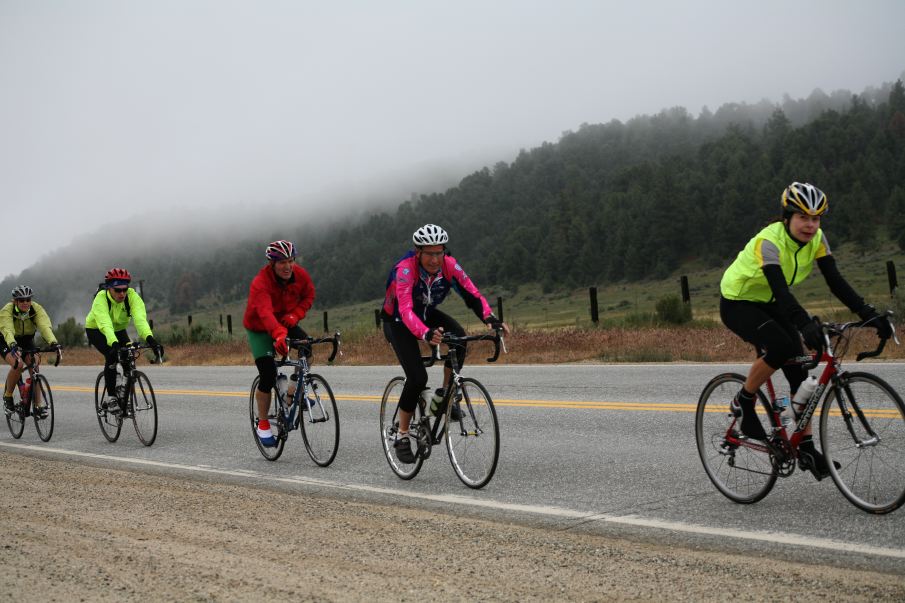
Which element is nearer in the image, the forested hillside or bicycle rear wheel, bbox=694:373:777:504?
bicycle rear wheel, bbox=694:373:777:504

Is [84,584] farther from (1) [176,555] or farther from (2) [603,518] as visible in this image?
(2) [603,518]

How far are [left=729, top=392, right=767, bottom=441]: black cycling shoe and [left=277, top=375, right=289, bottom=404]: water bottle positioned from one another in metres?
4.73

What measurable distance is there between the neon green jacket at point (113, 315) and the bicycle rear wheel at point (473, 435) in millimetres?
4775

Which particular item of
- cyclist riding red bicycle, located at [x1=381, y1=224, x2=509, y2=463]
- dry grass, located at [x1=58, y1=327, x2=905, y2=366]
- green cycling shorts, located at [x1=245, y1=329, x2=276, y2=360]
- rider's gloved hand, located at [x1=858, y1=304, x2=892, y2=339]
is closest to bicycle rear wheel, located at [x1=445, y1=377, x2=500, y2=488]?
cyclist riding red bicycle, located at [x1=381, y1=224, x2=509, y2=463]

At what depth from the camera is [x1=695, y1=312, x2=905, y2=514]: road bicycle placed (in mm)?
5453

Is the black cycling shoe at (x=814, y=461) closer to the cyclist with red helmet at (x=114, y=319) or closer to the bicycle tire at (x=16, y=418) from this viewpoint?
the cyclist with red helmet at (x=114, y=319)

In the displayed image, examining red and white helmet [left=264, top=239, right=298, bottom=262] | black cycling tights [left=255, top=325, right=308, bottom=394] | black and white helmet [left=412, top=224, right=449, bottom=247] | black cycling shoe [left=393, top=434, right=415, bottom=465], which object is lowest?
black cycling shoe [left=393, top=434, right=415, bottom=465]

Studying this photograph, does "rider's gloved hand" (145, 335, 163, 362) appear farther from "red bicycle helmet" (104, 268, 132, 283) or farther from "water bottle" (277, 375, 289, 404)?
"water bottle" (277, 375, 289, 404)

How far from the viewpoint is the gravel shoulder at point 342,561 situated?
178 inches

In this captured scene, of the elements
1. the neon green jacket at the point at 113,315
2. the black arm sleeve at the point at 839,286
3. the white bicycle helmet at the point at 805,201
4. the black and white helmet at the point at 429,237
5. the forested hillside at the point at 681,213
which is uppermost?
the forested hillside at the point at 681,213

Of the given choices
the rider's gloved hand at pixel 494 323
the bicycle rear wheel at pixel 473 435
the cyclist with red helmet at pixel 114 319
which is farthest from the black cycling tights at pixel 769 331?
the cyclist with red helmet at pixel 114 319

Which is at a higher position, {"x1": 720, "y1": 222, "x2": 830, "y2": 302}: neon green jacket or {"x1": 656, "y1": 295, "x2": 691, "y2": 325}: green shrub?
{"x1": 720, "y1": 222, "x2": 830, "y2": 302}: neon green jacket

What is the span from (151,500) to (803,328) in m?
5.16

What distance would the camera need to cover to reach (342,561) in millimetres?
5266
